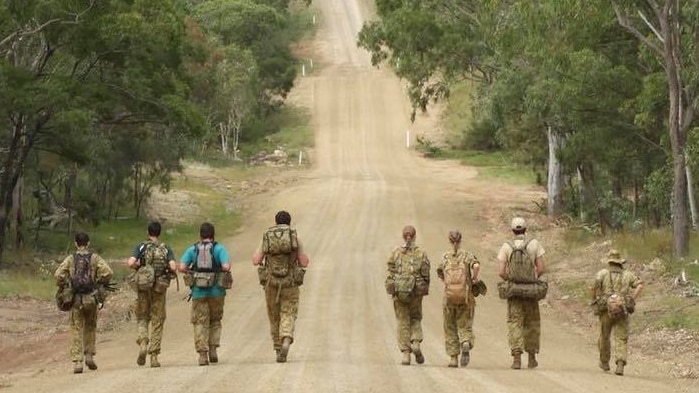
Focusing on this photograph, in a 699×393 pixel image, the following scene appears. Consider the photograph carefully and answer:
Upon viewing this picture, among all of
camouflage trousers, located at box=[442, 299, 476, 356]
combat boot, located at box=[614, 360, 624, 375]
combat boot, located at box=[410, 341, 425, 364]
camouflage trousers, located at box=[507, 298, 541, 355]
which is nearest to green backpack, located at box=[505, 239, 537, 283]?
camouflage trousers, located at box=[507, 298, 541, 355]

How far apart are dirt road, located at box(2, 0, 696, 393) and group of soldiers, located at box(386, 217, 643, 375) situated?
42 cm

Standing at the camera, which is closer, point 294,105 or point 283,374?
point 283,374

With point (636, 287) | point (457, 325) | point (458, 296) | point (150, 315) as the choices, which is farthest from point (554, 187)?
point (150, 315)

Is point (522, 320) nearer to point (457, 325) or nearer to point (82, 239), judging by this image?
point (457, 325)

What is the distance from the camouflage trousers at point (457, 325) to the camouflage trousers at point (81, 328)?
14.6ft

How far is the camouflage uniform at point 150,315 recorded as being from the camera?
630 inches

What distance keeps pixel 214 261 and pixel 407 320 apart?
257 cm

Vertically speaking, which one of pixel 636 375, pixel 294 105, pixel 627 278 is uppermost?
pixel 294 105

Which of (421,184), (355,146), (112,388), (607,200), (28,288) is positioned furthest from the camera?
(355,146)

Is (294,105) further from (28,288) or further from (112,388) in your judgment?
(112,388)

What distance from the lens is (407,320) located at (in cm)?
1627

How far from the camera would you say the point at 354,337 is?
2044 cm

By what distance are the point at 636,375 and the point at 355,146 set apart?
53.1 m

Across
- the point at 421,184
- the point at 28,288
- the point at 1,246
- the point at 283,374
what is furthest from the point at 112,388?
the point at 421,184
